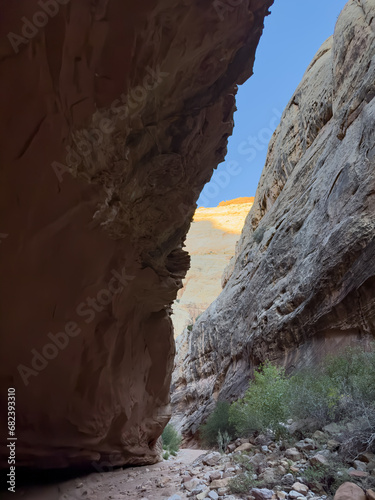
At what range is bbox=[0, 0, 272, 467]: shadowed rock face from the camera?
9.94 feet

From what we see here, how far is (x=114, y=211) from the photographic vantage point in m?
4.33

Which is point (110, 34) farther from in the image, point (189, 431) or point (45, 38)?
point (189, 431)

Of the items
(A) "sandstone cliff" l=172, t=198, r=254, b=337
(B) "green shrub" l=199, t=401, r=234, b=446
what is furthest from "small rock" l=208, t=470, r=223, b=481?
(A) "sandstone cliff" l=172, t=198, r=254, b=337

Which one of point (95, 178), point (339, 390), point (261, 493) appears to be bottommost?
point (261, 493)

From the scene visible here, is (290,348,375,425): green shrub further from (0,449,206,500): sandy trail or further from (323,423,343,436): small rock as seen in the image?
(0,449,206,500): sandy trail

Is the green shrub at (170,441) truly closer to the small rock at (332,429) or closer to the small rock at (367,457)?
the small rock at (332,429)

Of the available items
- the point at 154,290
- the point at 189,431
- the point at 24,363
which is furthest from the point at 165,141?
the point at 189,431

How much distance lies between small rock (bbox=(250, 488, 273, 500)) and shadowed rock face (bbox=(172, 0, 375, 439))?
5443 millimetres

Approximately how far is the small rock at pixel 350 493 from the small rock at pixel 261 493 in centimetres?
79

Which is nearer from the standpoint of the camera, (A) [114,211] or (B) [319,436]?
(A) [114,211]

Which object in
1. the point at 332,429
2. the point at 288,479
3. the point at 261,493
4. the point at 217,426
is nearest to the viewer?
→ the point at 261,493

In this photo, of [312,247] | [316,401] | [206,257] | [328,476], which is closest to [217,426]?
[312,247]

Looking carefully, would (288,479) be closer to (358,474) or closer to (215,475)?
(358,474)

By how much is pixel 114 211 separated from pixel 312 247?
328 inches
